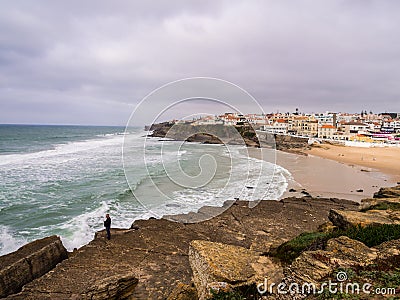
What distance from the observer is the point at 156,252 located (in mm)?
9016

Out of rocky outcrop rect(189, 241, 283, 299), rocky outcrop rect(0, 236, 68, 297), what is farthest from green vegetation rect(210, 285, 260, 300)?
rocky outcrop rect(0, 236, 68, 297)

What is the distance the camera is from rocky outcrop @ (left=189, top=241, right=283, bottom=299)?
4641 millimetres

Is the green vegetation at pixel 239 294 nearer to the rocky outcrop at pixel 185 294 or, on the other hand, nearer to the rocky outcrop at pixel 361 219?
the rocky outcrop at pixel 185 294

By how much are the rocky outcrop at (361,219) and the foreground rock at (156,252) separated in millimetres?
1830

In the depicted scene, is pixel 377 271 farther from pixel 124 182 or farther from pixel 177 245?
pixel 124 182

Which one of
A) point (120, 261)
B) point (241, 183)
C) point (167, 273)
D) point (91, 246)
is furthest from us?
point (241, 183)

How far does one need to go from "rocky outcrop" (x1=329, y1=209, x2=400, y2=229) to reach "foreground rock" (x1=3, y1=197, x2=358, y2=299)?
1830 millimetres

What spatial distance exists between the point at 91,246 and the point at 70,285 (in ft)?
7.48

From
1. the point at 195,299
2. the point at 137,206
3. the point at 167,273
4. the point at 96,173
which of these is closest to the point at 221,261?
the point at 195,299

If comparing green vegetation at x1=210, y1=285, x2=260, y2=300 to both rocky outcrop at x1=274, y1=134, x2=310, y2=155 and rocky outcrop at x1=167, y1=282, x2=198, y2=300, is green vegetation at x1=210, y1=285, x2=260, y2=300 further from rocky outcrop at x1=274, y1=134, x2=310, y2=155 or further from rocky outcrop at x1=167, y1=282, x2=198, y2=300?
rocky outcrop at x1=274, y1=134, x2=310, y2=155

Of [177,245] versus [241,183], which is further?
[241,183]

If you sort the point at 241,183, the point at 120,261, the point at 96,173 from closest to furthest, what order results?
the point at 120,261
the point at 241,183
the point at 96,173

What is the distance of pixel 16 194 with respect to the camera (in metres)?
18.3

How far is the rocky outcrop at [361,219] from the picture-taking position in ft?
22.7
